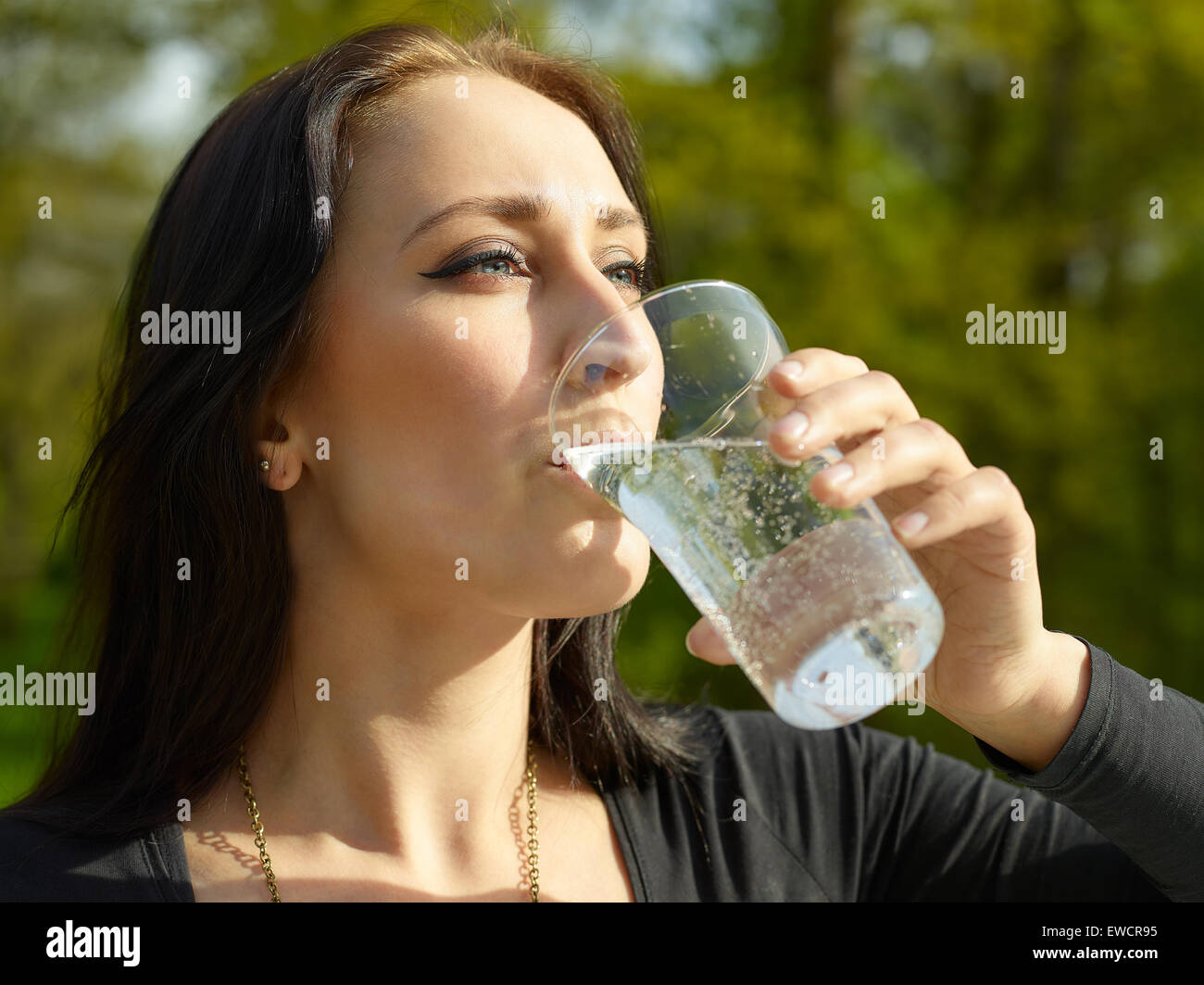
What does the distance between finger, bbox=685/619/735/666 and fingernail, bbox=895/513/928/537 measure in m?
0.30

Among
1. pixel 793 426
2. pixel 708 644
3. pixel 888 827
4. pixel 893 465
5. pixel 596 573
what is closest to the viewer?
pixel 793 426

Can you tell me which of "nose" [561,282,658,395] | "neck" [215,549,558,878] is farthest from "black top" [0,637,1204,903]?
"nose" [561,282,658,395]

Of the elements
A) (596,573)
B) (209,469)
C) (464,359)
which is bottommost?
(596,573)

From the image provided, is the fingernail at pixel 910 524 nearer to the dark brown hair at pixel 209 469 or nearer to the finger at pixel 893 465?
the finger at pixel 893 465

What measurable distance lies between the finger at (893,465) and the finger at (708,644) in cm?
32

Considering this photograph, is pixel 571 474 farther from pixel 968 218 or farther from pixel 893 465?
pixel 968 218

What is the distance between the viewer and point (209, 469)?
218 cm

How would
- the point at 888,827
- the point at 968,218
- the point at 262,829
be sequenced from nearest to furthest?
the point at 262,829, the point at 888,827, the point at 968,218

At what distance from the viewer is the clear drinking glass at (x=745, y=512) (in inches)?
58.4

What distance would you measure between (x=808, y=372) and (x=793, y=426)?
0.11 meters

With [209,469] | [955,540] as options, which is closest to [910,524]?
[955,540]

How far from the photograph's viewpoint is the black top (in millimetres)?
1955

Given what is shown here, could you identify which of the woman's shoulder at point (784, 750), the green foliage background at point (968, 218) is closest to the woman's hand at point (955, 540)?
the woman's shoulder at point (784, 750)

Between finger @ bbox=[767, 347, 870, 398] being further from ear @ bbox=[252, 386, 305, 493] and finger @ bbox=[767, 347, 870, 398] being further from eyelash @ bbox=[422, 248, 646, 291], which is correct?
ear @ bbox=[252, 386, 305, 493]
